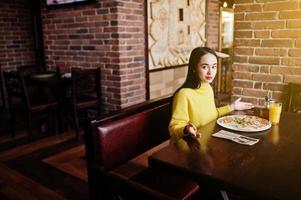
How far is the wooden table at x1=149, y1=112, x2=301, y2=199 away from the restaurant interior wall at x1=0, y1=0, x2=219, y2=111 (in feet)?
7.30

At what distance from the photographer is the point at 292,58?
2.27 m

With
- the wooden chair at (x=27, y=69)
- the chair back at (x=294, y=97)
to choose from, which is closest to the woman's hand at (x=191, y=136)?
the chair back at (x=294, y=97)

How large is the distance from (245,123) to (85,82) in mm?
2481

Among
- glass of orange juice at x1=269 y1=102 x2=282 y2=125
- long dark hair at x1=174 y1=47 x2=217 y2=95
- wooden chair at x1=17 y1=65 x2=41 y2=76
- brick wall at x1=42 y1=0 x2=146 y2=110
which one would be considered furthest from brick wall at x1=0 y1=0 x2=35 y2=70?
glass of orange juice at x1=269 y1=102 x2=282 y2=125

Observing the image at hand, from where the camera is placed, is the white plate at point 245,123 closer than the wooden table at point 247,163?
No

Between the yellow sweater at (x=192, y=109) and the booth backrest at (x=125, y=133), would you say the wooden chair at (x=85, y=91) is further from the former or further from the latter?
the yellow sweater at (x=192, y=109)

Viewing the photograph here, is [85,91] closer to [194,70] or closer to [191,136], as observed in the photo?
[194,70]

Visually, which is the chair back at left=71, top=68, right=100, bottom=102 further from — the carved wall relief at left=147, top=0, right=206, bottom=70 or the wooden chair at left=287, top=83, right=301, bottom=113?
the wooden chair at left=287, top=83, right=301, bottom=113

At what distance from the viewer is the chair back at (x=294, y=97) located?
225cm

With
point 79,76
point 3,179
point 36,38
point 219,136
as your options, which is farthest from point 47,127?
point 219,136

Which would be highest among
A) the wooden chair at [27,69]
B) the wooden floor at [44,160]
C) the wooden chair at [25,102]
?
the wooden chair at [27,69]

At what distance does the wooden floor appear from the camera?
7.85 feet

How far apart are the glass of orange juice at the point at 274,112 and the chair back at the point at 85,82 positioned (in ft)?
7.21

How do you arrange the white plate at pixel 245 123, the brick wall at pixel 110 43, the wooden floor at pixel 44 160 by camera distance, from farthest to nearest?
the brick wall at pixel 110 43 → the wooden floor at pixel 44 160 → the white plate at pixel 245 123
